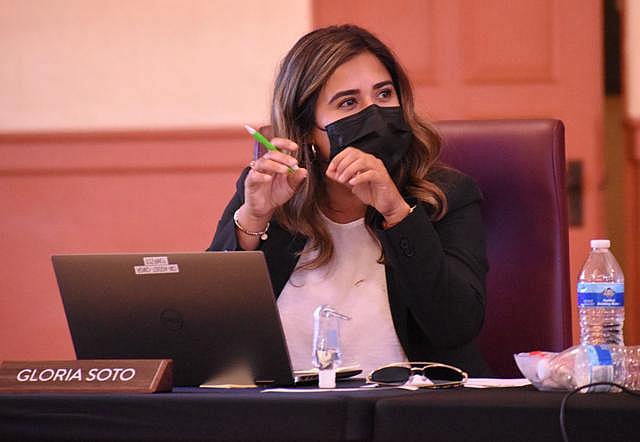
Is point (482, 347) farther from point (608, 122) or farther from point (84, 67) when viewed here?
point (608, 122)

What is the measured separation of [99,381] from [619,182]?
316 cm

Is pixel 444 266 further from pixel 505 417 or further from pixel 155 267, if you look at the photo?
pixel 505 417

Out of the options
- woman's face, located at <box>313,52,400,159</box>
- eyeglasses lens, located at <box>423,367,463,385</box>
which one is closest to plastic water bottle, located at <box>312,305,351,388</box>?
eyeglasses lens, located at <box>423,367,463,385</box>

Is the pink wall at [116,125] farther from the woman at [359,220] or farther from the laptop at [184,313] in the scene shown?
the laptop at [184,313]

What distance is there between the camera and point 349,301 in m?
1.85

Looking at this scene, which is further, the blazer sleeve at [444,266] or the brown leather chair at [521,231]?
the brown leather chair at [521,231]

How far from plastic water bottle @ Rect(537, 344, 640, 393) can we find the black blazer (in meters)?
0.44

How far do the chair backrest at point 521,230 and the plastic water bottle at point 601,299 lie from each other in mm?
174

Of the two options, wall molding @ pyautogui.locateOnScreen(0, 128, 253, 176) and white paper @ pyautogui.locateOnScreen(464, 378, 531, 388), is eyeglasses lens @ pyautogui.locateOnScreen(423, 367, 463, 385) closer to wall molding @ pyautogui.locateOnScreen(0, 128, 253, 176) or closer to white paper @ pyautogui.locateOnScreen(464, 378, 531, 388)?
white paper @ pyautogui.locateOnScreen(464, 378, 531, 388)

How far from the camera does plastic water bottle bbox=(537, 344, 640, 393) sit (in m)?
1.18

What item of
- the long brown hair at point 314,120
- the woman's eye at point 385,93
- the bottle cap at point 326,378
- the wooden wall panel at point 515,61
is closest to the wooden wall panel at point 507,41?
the wooden wall panel at point 515,61

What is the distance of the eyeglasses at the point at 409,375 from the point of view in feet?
4.39

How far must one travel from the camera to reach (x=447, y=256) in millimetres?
1835

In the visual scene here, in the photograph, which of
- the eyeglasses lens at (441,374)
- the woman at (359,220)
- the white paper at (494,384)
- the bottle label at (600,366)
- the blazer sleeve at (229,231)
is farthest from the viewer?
the blazer sleeve at (229,231)
